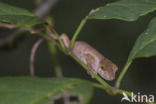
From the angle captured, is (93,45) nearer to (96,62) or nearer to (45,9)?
(45,9)

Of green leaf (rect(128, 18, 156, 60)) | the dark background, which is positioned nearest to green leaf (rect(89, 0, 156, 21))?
green leaf (rect(128, 18, 156, 60))

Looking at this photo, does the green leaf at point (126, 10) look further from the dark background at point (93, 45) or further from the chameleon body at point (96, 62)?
the dark background at point (93, 45)

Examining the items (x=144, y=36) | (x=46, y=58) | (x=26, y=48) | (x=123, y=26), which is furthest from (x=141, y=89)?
(x=144, y=36)

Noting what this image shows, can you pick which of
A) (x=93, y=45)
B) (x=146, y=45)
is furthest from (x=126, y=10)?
(x=93, y=45)

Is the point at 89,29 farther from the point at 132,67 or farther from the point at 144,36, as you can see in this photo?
the point at 144,36

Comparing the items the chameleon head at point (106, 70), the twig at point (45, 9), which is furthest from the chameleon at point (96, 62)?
the twig at point (45, 9)

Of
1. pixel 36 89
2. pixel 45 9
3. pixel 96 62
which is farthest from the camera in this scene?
pixel 45 9
